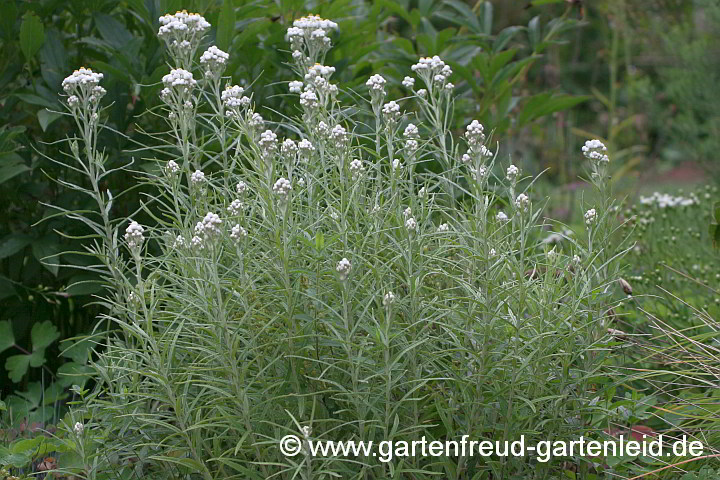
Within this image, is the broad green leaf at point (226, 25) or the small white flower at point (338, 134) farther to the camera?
the broad green leaf at point (226, 25)

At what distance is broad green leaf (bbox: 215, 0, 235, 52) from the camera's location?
287 cm

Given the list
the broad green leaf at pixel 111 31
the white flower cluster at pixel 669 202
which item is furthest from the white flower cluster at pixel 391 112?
the white flower cluster at pixel 669 202

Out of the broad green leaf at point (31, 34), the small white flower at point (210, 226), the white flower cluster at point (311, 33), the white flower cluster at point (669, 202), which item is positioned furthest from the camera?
the white flower cluster at point (669, 202)

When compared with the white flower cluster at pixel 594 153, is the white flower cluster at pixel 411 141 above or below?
above

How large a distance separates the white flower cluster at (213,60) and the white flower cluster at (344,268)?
2.23 feet

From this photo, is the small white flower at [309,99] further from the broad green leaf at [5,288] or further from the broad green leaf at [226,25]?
the broad green leaf at [5,288]

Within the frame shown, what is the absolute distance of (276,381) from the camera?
6.49 ft

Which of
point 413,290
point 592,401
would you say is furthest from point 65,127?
point 592,401

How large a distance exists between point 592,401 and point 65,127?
2.22 m

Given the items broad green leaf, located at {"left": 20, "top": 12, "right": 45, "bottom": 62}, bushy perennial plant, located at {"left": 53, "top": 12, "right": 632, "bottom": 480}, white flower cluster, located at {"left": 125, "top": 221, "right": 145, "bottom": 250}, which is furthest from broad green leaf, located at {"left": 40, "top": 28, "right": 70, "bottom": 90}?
white flower cluster, located at {"left": 125, "top": 221, "right": 145, "bottom": 250}

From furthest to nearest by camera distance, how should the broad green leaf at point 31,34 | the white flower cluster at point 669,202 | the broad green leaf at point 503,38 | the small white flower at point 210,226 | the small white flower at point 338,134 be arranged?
1. the white flower cluster at point 669,202
2. the broad green leaf at point 503,38
3. the broad green leaf at point 31,34
4. the small white flower at point 338,134
5. the small white flower at point 210,226

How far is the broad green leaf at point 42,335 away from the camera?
293 cm

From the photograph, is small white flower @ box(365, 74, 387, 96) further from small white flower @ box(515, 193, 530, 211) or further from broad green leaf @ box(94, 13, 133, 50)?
broad green leaf @ box(94, 13, 133, 50)

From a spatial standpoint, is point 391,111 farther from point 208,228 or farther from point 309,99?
point 208,228
